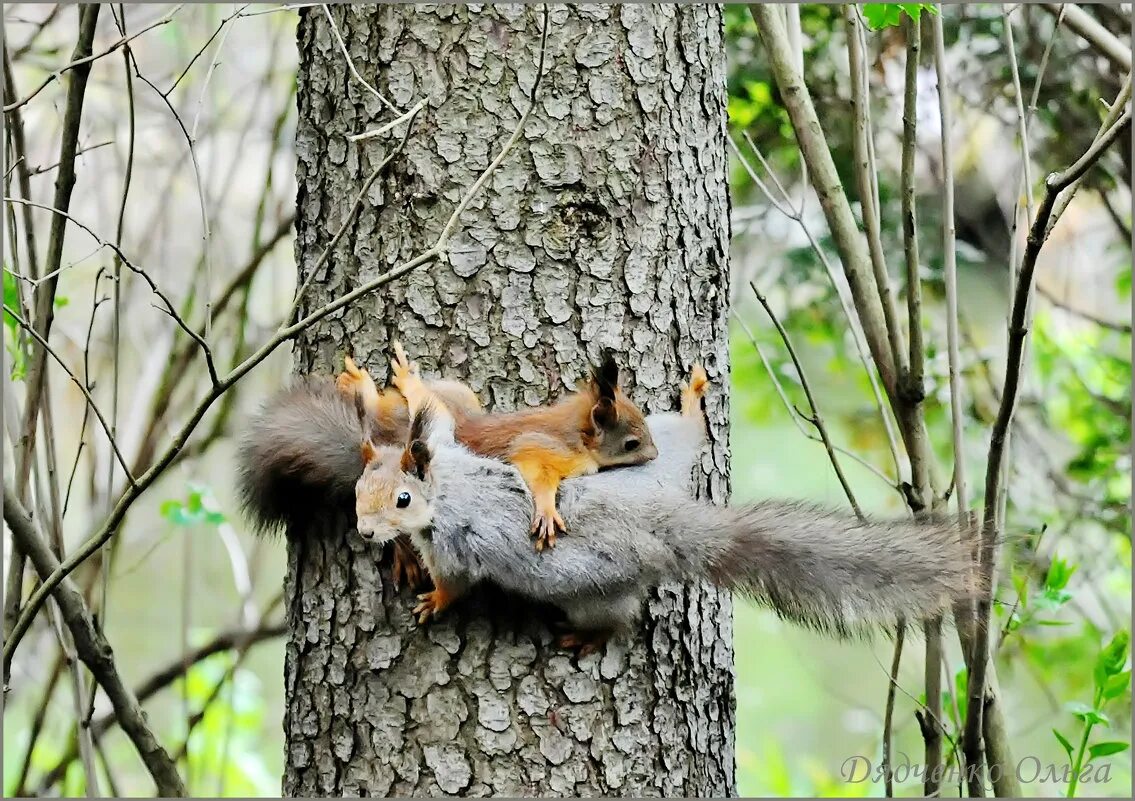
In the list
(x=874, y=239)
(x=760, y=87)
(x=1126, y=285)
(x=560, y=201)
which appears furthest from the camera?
(x=1126, y=285)

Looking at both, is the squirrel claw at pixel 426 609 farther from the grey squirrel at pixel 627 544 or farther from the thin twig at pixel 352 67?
the thin twig at pixel 352 67

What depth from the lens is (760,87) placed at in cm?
261

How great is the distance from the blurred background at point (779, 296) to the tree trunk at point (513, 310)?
2.40ft

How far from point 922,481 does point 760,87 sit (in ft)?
4.03

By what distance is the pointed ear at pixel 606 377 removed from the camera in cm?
124

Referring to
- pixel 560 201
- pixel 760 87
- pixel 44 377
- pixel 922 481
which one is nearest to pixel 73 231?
pixel 44 377

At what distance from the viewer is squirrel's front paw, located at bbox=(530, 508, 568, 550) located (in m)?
1.21

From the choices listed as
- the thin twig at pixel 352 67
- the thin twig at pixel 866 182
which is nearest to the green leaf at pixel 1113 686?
the thin twig at pixel 866 182

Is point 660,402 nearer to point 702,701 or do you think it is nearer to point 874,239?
point 702,701

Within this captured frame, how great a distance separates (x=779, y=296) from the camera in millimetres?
3395

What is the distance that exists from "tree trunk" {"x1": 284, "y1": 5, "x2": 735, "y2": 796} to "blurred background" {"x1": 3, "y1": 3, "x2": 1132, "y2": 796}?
28.8 inches

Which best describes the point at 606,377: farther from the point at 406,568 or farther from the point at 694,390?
the point at 406,568

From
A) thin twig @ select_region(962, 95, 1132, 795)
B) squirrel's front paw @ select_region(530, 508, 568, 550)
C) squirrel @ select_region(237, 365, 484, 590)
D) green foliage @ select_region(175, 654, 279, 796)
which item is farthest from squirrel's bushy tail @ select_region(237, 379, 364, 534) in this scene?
green foliage @ select_region(175, 654, 279, 796)

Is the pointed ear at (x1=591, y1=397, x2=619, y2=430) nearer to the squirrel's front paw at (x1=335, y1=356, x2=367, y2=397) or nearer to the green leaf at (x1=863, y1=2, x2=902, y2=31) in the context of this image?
the squirrel's front paw at (x1=335, y1=356, x2=367, y2=397)
